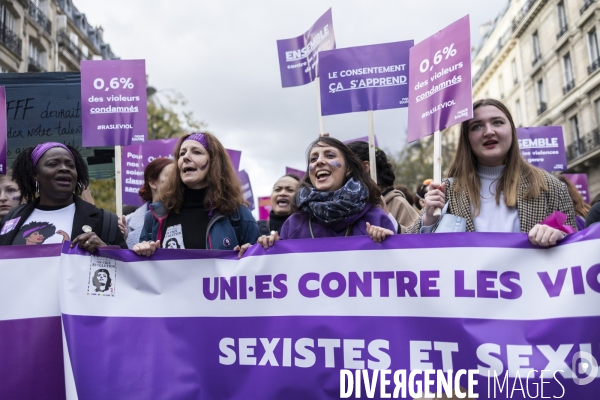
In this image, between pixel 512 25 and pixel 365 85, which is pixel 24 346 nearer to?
pixel 365 85

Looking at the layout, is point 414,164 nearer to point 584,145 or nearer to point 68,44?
point 584,145

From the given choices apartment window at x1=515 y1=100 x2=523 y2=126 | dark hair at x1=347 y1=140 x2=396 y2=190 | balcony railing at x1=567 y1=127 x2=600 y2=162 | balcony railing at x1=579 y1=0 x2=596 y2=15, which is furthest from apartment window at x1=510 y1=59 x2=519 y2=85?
dark hair at x1=347 y1=140 x2=396 y2=190

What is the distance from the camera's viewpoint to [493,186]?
10.2 ft

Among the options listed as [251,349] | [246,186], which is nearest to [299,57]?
[246,186]

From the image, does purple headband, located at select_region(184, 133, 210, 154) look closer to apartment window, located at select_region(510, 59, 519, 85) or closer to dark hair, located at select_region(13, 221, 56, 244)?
dark hair, located at select_region(13, 221, 56, 244)

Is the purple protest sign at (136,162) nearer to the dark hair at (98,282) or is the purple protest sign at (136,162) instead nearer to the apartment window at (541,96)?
the dark hair at (98,282)

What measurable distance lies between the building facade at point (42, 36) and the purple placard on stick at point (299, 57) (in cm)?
2142

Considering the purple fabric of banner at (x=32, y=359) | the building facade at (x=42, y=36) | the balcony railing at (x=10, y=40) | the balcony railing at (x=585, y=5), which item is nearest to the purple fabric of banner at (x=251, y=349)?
the purple fabric of banner at (x=32, y=359)

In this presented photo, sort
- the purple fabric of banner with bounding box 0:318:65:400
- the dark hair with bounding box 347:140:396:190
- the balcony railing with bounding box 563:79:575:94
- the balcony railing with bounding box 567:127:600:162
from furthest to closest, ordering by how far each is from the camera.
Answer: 1. the balcony railing with bounding box 563:79:575:94
2. the balcony railing with bounding box 567:127:600:162
3. the dark hair with bounding box 347:140:396:190
4. the purple fabric of banner with bounding box 0:318:65:400

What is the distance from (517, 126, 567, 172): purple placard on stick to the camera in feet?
28.8

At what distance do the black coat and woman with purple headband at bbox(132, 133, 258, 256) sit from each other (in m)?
0.27

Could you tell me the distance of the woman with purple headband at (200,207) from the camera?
3.40 meters

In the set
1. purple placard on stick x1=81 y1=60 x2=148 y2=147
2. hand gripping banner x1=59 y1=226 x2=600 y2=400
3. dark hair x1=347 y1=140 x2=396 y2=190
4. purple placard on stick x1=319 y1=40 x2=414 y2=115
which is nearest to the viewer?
hand gripping banner x1=59 y1=226 x2=600 y2=400

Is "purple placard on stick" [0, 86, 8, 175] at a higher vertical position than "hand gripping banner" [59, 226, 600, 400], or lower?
higher
